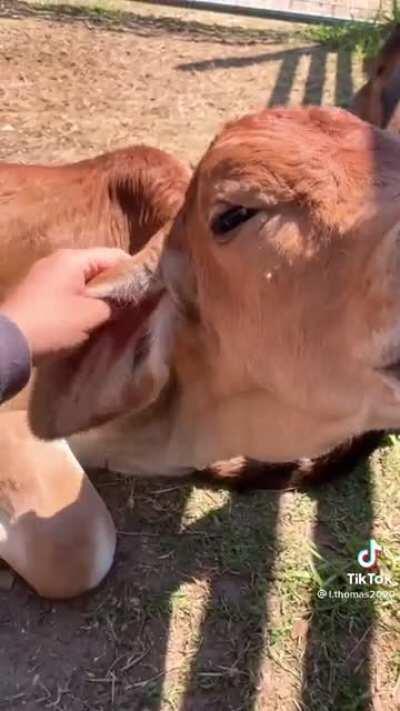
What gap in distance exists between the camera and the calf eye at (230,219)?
2561mm

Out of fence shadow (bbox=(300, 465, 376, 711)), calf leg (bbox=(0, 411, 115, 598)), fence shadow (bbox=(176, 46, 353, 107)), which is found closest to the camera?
fence shadow (bbox=(300, 465, 376, 711))

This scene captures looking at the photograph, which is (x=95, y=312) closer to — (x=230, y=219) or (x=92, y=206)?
(x=230, y=219)

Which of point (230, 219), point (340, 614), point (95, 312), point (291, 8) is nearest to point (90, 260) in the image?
point (95, 312)

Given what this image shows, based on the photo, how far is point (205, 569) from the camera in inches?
136

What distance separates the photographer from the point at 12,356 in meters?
2.48

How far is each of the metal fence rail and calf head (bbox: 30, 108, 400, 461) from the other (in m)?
5.64

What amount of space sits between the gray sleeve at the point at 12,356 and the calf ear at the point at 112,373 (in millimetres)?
496

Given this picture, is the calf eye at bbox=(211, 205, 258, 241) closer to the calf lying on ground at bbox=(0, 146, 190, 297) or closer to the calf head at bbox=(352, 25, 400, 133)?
the calf lying on ground at bbox=(0, 146, 190, 297)

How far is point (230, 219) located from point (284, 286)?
21cm

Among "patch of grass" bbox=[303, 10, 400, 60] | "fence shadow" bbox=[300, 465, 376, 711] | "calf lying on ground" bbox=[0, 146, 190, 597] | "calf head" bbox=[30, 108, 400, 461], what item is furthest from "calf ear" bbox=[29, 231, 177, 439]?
"patch of grass" bbox=[303, 10, 400, 60]

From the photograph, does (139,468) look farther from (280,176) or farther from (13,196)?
(280,176)

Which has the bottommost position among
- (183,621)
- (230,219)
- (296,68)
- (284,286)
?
(183,621)

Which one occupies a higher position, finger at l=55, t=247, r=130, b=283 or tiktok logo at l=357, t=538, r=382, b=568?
finger at l=55, t=247, r=130, b=283

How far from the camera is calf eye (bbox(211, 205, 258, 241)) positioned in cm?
256
